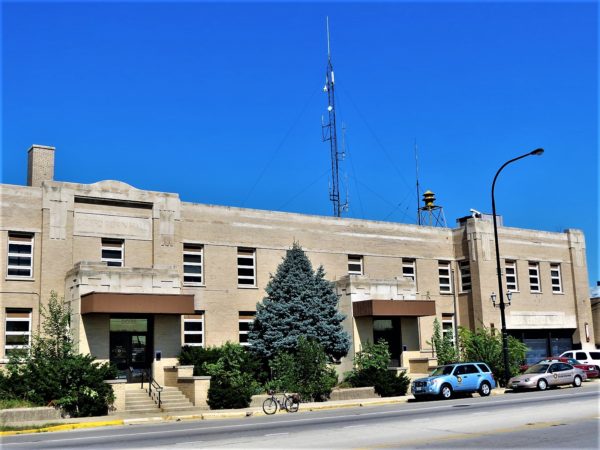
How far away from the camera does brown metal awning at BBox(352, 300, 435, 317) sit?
119 ft

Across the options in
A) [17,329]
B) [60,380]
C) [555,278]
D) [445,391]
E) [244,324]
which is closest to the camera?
[60,380]

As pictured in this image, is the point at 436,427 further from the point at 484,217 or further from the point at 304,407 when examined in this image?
the point at 484,217

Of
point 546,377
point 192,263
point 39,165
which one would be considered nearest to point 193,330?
point 192,263

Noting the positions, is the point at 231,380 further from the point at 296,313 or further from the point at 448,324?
the point at 448,324

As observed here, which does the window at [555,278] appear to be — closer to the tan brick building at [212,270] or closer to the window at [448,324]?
the tan brick building at [212,270]

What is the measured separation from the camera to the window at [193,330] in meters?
34.9

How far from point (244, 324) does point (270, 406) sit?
1012 cm

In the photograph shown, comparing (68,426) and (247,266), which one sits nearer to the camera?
(68,426)

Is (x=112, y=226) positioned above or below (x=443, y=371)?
above

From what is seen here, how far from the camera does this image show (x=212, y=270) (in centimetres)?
3634

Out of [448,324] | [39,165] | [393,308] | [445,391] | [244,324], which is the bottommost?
[445,391]

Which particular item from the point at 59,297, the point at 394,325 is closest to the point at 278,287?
the point at 394,325

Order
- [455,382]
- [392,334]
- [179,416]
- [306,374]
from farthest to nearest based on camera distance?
[392,334], [306,374], [455,382], [179,416]

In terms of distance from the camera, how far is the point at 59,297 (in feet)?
104
